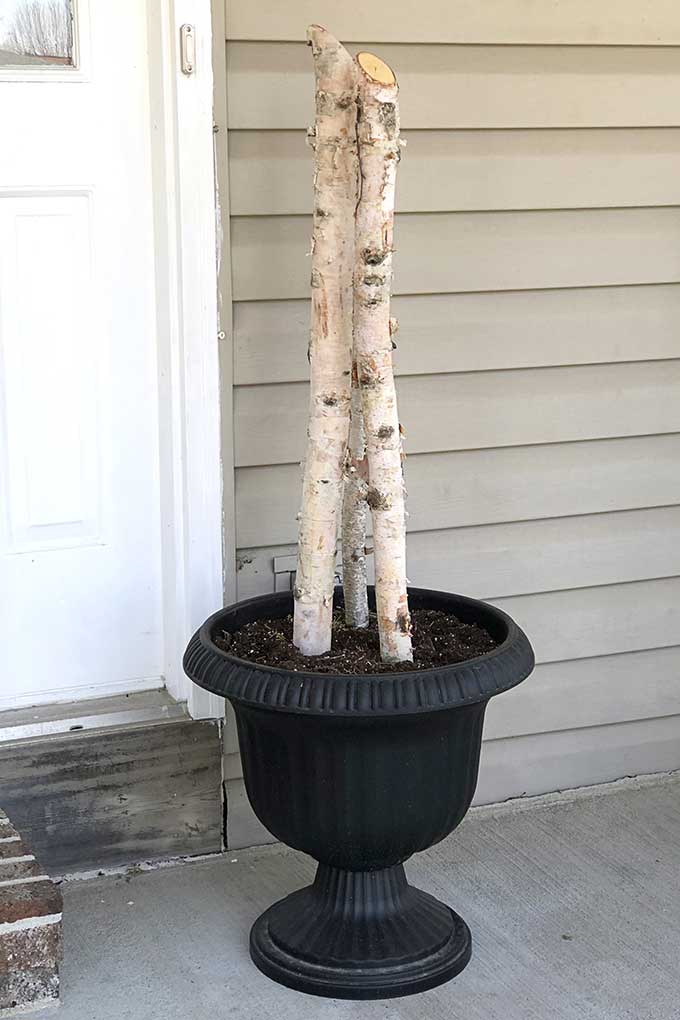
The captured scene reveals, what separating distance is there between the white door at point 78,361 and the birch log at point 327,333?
464 mm

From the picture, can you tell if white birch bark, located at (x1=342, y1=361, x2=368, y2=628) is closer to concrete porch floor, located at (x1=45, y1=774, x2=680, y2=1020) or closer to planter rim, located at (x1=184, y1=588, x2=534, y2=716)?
planter rim, located at (x1=184, y1=588, x2=534, y2=716)

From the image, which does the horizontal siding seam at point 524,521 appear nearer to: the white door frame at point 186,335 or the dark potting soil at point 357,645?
the white door frame at point 186,335

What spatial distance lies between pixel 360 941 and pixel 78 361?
46.4 inches

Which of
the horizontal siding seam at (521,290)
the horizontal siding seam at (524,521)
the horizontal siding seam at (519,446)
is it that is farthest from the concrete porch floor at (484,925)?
the horizontal siding seam at (521,290)

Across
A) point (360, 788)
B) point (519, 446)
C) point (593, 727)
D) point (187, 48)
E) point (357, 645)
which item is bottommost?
point (593, 727)

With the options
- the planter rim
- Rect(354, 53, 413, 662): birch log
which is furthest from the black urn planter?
Rect(354, 53, 413, 662): birch log

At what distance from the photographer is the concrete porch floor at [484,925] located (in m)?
2.12

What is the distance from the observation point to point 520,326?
8.61 feet

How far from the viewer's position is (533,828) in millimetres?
2748

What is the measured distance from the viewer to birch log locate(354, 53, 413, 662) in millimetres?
1938

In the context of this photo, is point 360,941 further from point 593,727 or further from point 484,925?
point 593,727

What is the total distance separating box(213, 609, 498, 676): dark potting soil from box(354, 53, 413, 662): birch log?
0.05m

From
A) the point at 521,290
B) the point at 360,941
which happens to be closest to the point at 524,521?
the point at 521,290

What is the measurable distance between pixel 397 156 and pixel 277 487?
0.77 meters
